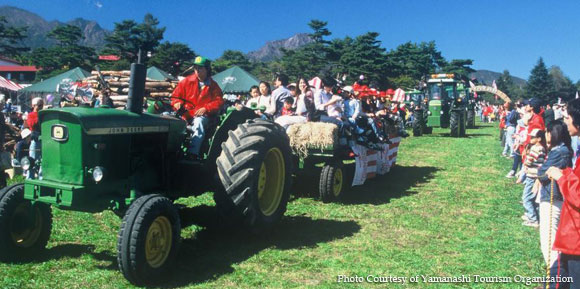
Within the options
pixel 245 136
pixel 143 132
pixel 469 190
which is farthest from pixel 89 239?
pixel 469 190

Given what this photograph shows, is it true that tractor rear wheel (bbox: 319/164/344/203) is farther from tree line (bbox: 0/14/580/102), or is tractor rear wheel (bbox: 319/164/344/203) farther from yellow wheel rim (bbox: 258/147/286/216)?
tree line (bbox: 0/14/580/102)

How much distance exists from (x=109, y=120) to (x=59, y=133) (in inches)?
17.3

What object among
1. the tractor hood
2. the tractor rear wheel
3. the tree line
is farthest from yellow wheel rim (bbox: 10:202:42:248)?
the tree line

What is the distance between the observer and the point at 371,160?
914 cm

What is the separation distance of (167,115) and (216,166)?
781 millimetres

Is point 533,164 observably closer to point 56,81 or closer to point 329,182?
point 329,182

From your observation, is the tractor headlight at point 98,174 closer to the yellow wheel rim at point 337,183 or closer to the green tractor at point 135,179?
the green tractor at point 135,179

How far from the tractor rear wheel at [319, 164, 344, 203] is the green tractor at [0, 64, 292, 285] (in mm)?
1976

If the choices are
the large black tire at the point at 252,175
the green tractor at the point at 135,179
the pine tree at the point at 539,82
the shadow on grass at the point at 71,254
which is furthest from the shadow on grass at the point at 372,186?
the pine tree at the point at 539,82

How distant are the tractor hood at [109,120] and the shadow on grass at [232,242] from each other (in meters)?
1.36

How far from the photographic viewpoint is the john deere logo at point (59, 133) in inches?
174

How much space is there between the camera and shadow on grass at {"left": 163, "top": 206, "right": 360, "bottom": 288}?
4688mm

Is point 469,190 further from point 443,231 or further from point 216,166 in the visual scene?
point 216,166

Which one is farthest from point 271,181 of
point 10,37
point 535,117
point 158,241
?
point 10,37
